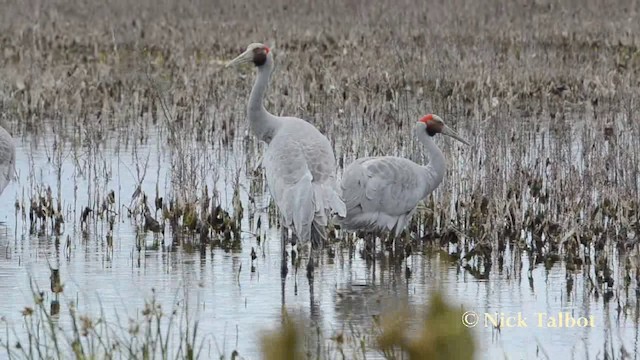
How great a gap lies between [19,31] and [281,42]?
3.88 meters

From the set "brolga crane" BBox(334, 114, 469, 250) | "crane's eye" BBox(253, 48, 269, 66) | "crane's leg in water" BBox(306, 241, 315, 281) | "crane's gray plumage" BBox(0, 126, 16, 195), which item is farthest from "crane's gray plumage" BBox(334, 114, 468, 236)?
"crane's gray plumage" BBox(0, 126, 16, 195)

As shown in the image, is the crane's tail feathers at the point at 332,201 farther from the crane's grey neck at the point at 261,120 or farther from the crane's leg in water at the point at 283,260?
the crane's grey neck at the point at 261,120

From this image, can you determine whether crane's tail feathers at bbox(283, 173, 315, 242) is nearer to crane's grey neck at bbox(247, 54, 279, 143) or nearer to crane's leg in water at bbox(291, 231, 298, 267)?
crane's leg in water at bbox(291, 231, 298, 267)

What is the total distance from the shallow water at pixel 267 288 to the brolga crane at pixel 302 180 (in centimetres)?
30

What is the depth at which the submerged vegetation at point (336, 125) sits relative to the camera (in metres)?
7.71

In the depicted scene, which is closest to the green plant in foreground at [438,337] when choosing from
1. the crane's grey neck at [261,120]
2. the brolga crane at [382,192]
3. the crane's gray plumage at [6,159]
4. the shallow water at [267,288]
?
the shallow water at [267,288]

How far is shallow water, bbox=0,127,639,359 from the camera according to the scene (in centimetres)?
592

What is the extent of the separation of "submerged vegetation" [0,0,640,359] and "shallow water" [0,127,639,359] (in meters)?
0.08

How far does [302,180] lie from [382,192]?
31.5 inches

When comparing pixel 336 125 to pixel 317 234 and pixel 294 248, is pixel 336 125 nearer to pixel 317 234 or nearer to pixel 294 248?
pixel 294 248

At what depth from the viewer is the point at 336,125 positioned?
38.2 ft

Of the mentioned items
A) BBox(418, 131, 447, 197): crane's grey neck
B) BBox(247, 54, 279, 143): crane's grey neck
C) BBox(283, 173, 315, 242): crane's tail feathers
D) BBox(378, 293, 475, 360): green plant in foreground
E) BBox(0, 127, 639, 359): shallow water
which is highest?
BBox(247, 54, 279, 143): crane's grey neck

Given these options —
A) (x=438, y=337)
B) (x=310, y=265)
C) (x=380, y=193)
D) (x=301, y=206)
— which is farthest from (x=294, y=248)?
(x=438, y=337)

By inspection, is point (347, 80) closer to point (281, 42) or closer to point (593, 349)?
point (281, 42)
